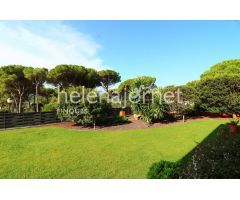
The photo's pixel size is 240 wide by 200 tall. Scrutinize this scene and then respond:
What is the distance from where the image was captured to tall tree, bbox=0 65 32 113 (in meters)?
26.7

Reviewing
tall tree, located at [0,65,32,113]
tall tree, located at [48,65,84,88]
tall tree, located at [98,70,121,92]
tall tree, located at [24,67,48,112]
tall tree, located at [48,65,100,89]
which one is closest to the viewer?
tall tree, located at [0,65,32,113]

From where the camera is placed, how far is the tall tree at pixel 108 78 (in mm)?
36438

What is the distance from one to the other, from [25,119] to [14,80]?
1361 cm

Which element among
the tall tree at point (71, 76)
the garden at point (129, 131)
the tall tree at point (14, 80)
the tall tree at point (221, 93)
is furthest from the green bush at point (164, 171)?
the tall tree at point (14, 80)

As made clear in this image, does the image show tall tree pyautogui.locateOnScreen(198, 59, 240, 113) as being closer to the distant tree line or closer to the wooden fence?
the wooden fence

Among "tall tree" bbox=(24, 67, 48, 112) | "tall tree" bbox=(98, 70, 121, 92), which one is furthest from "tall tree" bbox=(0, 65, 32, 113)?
"tall tree" bbox=(98, 70, 121, 92)

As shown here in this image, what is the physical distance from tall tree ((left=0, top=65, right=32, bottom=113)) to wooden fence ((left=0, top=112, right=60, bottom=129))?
12.5 meters

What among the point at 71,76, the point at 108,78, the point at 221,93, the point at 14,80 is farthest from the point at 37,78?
the point at 221,93

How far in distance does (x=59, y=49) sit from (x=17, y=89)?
69.6ft

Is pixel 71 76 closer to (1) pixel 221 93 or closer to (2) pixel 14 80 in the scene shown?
(2) pixel 14 80

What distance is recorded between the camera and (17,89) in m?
29.8
